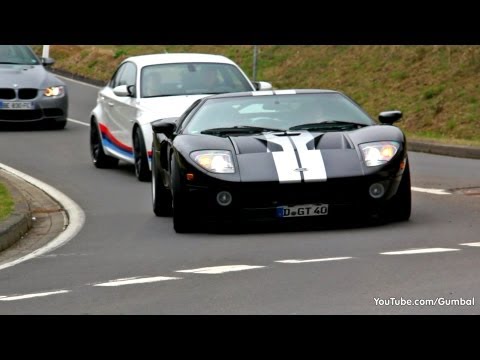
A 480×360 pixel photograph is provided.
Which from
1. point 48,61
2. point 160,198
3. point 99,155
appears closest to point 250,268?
point 160,198

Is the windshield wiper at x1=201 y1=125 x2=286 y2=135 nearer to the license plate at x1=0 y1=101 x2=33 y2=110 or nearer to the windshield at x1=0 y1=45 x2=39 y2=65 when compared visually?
the license plate at x1=0 y1=101 x2=33 y2=110

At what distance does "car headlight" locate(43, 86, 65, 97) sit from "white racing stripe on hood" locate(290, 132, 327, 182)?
1358 cm

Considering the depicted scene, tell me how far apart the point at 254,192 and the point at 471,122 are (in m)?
15.8

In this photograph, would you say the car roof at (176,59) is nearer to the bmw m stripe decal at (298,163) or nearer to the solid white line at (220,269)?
the bmw m stripe decal at (298,163)

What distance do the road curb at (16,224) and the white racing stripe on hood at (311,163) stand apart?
289 cm

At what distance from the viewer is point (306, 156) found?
13234 mm

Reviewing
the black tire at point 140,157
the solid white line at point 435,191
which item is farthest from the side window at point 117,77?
the solid white line at point 435,191

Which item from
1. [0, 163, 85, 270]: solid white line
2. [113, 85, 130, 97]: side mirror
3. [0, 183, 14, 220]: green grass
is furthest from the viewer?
[113, 85, 130, 97]: side mirror

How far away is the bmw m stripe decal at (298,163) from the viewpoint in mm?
13070

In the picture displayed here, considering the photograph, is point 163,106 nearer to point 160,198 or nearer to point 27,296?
point 160,198

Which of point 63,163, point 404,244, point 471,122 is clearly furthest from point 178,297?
point 471,122

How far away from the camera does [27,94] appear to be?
86.1 feet

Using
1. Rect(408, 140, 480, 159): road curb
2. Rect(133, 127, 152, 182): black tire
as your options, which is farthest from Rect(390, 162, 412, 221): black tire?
Rect(408, 140, 480, 159): road curb

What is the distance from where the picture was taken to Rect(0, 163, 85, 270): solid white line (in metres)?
13.0
